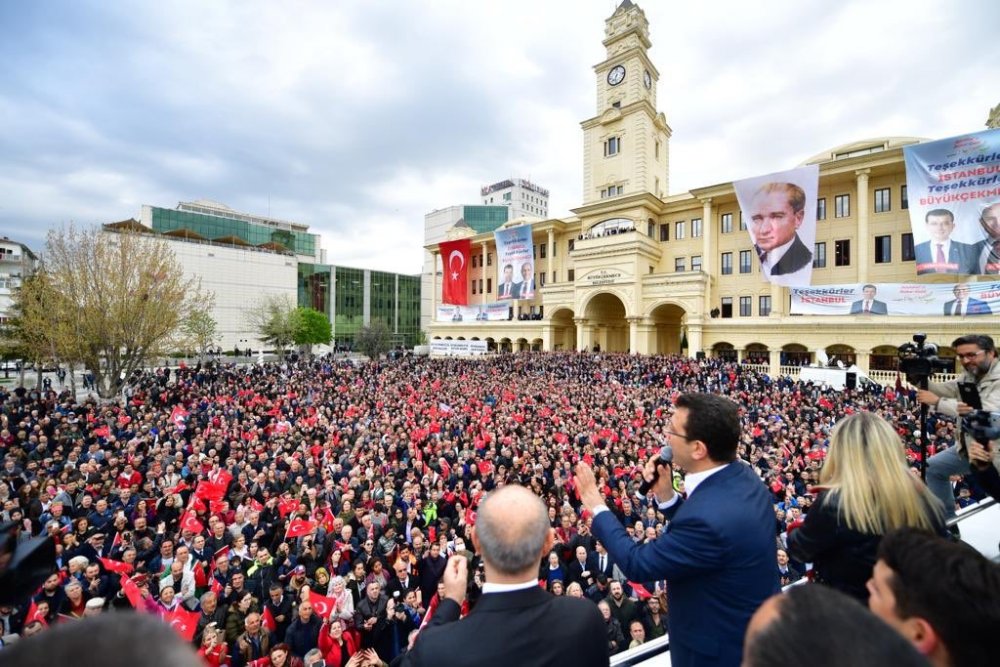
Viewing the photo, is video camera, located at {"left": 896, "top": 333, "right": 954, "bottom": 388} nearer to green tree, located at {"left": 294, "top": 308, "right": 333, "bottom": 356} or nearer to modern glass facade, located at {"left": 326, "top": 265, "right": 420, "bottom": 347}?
green tree, located at {"left": 294, "top": 308, "right": 333, "bottom": 356}

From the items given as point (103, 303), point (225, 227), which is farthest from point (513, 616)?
point (225, 227)

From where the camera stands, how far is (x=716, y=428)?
219 centimetres

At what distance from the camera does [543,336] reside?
Answer: 40250mm

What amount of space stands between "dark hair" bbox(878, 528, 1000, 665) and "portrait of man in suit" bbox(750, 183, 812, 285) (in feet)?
102

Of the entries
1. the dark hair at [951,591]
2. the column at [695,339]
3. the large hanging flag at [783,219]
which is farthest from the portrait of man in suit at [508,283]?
the dark hair at [951,591]

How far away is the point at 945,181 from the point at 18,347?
51992 millimetres

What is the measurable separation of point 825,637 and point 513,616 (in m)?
1.03

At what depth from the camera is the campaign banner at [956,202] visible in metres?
22.0

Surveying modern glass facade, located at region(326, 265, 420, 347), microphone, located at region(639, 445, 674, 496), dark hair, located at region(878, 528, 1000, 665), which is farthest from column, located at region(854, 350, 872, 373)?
modern glass facade, located at region(326, 265, 420, 347)

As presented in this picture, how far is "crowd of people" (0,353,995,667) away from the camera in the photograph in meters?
5.09

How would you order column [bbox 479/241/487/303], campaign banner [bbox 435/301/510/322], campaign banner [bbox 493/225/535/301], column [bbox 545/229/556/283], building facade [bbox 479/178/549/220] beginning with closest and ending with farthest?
campaign banner [bbox 493/225/535/301]
column [bbox 545/229/556/283]
campaign banner [bbox 435/301/510/322]
column [bbox 479/241/487/303]
building facade [bbox 479/178/549/220]

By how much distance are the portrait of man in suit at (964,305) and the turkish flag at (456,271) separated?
37.3 m

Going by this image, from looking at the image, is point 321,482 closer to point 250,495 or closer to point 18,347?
point 250,495

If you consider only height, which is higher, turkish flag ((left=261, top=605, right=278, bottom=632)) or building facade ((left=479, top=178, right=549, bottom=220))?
building facade ((left=479, top=178, right=549, bottom=220))
